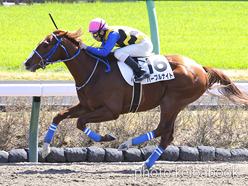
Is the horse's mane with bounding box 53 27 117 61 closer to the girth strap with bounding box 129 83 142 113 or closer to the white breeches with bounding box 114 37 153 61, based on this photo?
the white breeches with bounding box 114 37 153 61

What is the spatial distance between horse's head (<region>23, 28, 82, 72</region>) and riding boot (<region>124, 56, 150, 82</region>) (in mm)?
742

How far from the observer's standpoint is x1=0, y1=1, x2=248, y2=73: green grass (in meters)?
12.3

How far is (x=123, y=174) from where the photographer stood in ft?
14.6

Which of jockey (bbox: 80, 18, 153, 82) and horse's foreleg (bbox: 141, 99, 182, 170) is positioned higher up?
jockey (bbox: 80, 18, 153, 82)

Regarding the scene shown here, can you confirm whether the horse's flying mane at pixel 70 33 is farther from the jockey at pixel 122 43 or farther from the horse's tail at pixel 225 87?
the horse's tail at pixel 225 87

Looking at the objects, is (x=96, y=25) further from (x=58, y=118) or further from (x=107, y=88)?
(x=58, y=118)

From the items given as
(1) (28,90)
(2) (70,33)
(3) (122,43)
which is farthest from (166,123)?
(1) (28,90)

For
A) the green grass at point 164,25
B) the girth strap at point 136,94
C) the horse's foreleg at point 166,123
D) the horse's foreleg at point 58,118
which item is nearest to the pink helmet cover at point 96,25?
the girth strap at point 136,94

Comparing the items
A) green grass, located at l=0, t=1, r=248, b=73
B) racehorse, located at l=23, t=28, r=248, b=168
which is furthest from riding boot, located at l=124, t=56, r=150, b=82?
green grass, located at l=0, t=1, r=248, b=73

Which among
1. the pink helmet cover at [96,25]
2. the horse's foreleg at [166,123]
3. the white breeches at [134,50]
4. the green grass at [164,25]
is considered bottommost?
the horse's foreleg at [166,123]

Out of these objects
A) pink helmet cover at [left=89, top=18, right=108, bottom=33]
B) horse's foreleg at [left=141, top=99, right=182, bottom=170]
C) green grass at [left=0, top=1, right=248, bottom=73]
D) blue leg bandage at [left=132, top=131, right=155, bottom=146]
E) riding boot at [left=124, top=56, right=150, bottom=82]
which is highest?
green grass at [left=0, top=1, right=248, bottom=73]

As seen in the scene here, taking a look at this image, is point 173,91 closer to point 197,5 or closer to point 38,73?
point 38,73

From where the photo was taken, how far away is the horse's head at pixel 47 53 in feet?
14.8

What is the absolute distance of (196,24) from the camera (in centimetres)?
1733
